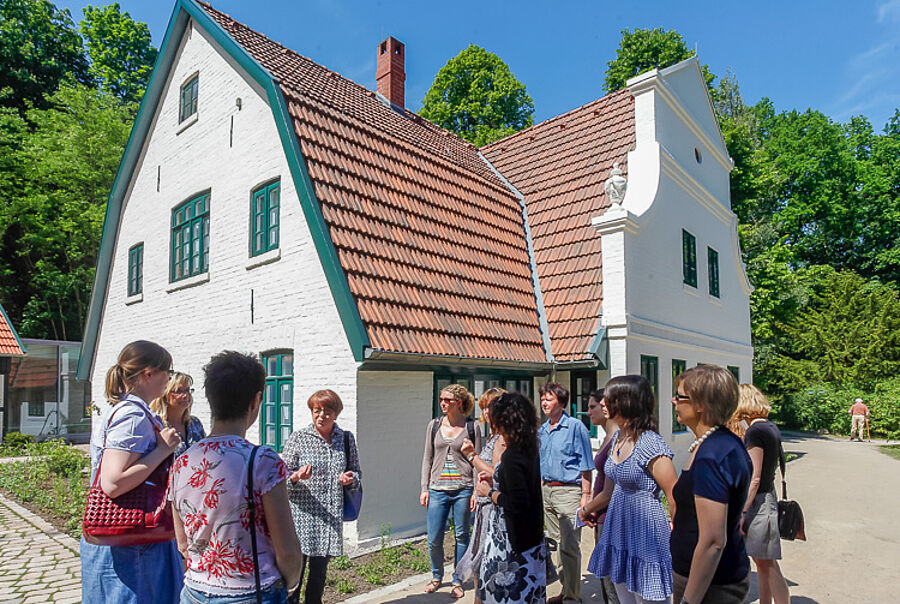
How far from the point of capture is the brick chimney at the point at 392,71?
15.8 meters

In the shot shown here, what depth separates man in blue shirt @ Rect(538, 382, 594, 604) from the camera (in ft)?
18.0

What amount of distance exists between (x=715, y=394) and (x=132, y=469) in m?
2.82

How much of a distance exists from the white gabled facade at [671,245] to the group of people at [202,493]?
296 inches

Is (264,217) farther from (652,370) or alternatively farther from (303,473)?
(652,370)

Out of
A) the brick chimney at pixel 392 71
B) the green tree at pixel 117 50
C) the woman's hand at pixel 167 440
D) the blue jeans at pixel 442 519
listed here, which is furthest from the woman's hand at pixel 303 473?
the green tree at pixel 117 50

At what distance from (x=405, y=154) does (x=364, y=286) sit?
12.0ft

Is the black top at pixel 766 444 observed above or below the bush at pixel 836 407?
above

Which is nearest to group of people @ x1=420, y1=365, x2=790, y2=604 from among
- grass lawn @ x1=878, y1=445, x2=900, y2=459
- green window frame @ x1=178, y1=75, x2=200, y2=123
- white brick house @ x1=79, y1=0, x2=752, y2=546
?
white brick house @ x1=79, y1=0, x2=752, y2=546

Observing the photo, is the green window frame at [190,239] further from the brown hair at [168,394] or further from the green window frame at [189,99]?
the brown hair at [168,394]

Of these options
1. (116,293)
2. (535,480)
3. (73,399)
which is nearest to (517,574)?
(535,480)

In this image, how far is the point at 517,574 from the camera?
3.57m

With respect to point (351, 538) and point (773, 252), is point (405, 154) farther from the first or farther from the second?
point (773, 252)

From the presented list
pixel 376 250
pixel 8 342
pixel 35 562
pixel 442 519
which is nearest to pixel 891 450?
pixel 376 250

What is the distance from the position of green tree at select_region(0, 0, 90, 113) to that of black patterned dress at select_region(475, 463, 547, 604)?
108ft
